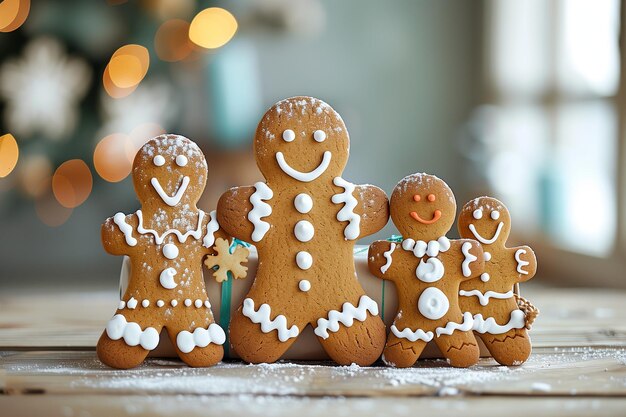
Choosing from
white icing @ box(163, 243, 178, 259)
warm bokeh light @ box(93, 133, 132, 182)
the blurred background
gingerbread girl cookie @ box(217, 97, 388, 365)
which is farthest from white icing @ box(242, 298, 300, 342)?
warm bokeh light @ box(93, 133, 132, 182)

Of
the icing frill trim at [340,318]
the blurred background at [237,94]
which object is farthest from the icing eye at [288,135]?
the blurred background at [237,94]

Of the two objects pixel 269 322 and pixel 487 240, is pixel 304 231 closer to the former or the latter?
pixel 269 322

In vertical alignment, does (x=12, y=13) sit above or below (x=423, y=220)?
above

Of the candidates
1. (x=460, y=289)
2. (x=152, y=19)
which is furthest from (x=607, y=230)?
(x=152, y=19)

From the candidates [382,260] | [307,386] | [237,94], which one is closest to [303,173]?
[382,260]

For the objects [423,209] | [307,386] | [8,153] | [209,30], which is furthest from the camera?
[209,30]

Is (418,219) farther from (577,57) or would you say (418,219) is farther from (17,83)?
(17,83)
